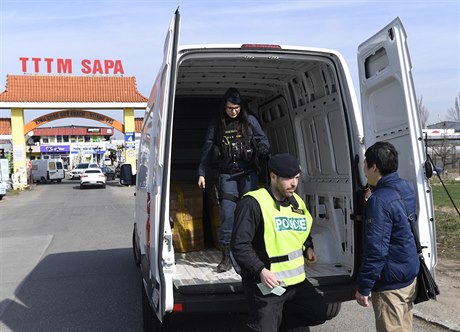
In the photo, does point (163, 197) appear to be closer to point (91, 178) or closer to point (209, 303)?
point (209, 303)

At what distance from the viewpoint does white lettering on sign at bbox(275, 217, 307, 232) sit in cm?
312

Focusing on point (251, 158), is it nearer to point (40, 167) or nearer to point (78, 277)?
point (78, 277)

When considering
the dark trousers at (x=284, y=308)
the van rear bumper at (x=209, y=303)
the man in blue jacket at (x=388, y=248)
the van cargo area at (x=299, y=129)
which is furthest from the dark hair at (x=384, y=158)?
the van rear bumper at (x=209, y=303)

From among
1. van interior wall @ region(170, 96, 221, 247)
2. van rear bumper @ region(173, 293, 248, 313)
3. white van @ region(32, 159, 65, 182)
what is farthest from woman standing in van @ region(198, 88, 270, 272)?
white van @ region(32, 159, 65, 182)

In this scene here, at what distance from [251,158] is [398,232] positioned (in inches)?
85.9

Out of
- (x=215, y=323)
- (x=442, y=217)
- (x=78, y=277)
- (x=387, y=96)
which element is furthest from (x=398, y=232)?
(x=442, y=217)

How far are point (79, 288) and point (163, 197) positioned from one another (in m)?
3.90

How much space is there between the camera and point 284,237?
10.3ft

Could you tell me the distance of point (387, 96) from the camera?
4.08 metres

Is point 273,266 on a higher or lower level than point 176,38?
lower

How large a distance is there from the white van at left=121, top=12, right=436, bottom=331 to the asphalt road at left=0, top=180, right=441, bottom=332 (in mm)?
633

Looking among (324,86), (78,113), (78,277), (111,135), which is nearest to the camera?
(324,86)

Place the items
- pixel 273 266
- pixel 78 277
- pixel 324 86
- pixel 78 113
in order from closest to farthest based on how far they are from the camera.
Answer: pixel 273 266
pixel 324 86
pixel 78 277
pixel 78 113

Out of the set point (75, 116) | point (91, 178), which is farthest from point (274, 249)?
point (75, 116)
